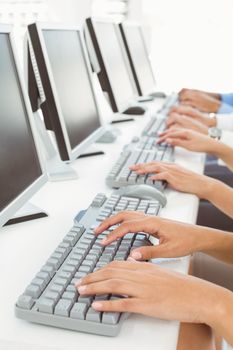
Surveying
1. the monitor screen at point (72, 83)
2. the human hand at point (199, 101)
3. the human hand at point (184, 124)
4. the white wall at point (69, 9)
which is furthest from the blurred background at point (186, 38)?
the monitor screen at point (72, 83)

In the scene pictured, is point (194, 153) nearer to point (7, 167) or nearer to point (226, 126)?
point (226, 126)

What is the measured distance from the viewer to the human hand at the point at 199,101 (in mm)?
2201

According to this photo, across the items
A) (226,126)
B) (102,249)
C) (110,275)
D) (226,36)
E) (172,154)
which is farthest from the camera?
(226,36)

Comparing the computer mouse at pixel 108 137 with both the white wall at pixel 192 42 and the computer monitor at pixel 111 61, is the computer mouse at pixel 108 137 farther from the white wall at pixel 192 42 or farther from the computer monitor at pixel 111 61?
the white wall at pixel 192 42

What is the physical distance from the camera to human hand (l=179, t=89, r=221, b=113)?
2.20 metres

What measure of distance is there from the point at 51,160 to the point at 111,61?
24.5 inches

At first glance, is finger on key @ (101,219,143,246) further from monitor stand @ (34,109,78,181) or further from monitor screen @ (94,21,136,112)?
monitor screen @ (94,21,136,112)


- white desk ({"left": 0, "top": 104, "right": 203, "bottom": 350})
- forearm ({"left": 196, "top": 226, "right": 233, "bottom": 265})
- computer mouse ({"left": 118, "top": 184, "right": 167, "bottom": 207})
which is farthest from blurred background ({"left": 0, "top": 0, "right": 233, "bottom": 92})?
forearm ({"left": 196, "top": 226, "right": 233, "bottom": 265})

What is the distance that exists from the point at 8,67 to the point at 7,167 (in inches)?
7.9

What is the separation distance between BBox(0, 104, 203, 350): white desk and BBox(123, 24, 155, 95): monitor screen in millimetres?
739

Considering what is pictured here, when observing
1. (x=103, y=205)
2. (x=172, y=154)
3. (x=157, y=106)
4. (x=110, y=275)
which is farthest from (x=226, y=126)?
(x=110, y=275)

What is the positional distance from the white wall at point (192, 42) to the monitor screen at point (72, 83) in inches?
72.3

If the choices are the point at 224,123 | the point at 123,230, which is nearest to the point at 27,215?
the point at 123,230

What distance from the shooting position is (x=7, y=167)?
83cm
